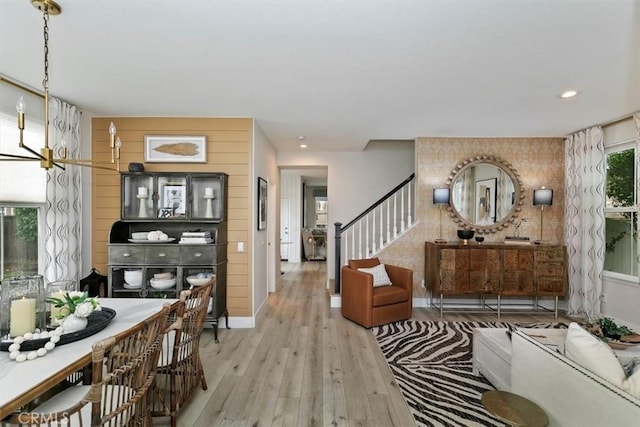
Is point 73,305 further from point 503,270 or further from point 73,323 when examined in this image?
point 503,270

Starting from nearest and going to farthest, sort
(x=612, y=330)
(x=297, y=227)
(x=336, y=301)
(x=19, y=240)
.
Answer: (x=612, y=330) < (x=19, y=240) < (x=336, y=301) < (x=297, y=227)

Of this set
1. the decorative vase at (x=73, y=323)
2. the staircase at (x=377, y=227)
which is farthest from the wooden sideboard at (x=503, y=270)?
the decorative vase at (x=73, y=323)

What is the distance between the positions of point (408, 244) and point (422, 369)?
236 centimetres

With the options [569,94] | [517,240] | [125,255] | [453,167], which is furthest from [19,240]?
[517,240]

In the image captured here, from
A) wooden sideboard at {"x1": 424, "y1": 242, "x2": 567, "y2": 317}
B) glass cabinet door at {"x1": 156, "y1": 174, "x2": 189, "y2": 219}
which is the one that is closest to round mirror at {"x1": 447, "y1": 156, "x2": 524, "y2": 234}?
wooden sideboard at {"x1": 424, "y1": 242, "x2": 567, "y2": 317}

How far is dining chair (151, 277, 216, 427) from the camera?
2.06 metres

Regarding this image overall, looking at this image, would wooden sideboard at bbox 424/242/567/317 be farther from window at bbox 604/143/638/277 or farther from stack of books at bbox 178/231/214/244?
stack of books at bbox 178/231/214/244

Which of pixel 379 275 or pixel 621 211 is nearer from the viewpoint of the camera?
pixel 621 211

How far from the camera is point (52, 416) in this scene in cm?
112

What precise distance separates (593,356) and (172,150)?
4358mm

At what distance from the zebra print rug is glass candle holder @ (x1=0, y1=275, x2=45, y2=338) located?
2.49 meters

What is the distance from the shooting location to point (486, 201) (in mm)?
4934

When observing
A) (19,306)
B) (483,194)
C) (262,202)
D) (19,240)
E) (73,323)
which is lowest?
(73,323)

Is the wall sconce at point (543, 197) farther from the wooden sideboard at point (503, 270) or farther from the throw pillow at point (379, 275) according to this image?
the throw pillow at point (379, 275)
